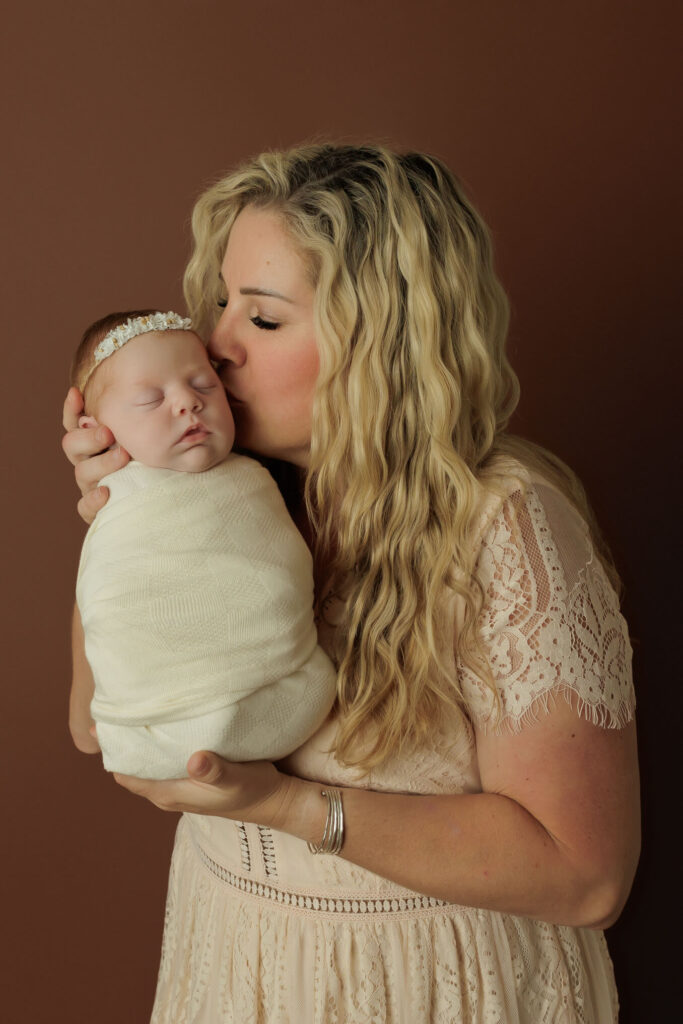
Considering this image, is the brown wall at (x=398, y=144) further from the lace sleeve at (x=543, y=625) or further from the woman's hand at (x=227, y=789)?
the woman's hand at (x=227, y=789)

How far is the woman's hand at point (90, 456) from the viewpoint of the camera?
1.40 meters

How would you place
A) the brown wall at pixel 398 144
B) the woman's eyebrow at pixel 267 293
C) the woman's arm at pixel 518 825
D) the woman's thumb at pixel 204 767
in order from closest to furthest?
the woman's thumb at pixel 204 767
the woman's arm at pixel 518 825
the woman's eyebrow at pixel 267 293
the brown wall at pixel 398 144

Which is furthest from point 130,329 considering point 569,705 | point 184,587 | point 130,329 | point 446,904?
point 446,904

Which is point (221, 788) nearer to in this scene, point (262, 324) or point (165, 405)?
point (165, 405)

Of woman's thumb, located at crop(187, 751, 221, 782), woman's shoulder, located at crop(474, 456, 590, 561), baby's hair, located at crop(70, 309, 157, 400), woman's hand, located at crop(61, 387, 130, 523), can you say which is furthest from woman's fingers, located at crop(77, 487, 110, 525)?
woman's shoulder, located at crop(474, 456, 590, 561)

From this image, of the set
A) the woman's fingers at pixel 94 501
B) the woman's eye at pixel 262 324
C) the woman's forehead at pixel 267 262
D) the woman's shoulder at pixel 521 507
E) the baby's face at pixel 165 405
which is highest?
the woman's forehead at pixel 267 262

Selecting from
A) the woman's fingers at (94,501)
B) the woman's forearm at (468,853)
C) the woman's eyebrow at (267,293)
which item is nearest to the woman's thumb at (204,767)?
the woman's forearm at (468,853)

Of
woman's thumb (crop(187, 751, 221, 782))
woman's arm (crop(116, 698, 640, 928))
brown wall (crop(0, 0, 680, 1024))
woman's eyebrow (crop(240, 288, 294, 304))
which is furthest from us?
brown wall (crop(0, 0, 680, 1024))

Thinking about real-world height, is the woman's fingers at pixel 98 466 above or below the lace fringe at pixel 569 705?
above

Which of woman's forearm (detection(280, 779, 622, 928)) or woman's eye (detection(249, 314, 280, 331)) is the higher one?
woman's eye (detection(249, 314, 280, 331))

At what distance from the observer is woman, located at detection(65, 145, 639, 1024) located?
1352 mm

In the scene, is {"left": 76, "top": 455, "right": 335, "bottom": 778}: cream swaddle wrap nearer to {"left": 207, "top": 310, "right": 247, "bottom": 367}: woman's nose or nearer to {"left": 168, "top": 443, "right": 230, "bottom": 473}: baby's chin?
{"left": 168, "top": 443, "right": 230, "bottom": 473}: baby's chin

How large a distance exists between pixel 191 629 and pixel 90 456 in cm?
32

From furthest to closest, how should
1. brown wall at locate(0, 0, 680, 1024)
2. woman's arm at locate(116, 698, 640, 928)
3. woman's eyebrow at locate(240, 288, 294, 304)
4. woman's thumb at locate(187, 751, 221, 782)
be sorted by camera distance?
brown wall at locate(0, 0, 680, 1024)
woman's eyebrow at locate(240, 288, 294, 304)
woman's arm at locate(116, 698, 640, 928)
woman's thumb at locate(187, 751, 221, 782)
